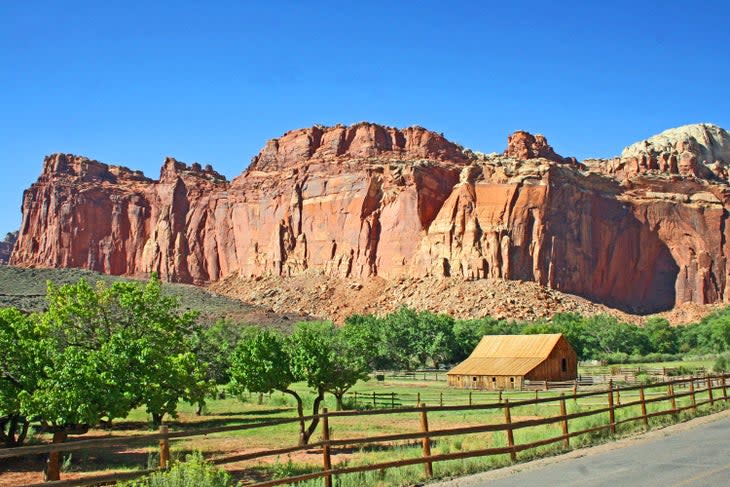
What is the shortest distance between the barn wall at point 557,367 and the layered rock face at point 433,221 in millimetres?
53997

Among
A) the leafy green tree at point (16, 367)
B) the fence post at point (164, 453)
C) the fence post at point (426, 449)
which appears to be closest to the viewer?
the fence post at point (164, 453)

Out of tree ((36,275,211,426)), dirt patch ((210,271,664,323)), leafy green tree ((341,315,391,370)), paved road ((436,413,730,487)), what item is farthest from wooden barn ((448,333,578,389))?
dirt patch ((210,271,664,323))

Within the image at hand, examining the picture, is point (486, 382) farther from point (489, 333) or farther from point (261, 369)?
point (489, 333)

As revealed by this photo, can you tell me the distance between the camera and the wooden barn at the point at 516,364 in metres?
49.6

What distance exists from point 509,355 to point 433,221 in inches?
2490

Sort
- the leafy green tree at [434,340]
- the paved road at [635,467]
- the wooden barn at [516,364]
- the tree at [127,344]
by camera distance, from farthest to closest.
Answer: the leafy green tree at [434,340] → the wooden barn at [516,364] → the tree at [127,344] → the paved road at [635,467]

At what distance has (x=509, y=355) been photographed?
52.8 m

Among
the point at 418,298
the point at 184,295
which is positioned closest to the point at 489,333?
the point at 418,298

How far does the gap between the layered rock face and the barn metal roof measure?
5252 cm

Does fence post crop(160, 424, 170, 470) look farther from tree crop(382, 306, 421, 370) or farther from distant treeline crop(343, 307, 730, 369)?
tree crop(382, 306, 421, 370)

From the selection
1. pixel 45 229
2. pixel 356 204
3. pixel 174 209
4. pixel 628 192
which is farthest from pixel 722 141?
pixel 45 229

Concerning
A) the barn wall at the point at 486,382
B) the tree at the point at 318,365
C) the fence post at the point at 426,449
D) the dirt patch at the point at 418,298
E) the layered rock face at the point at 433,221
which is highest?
the layered rock face at the point at 433,221

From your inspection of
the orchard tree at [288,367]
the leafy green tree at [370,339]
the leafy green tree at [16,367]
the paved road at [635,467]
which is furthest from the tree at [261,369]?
the leafy green tree at [370,339]

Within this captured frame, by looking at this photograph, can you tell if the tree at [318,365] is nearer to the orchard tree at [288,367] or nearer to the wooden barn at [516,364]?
the orchard tree at [288,367]
